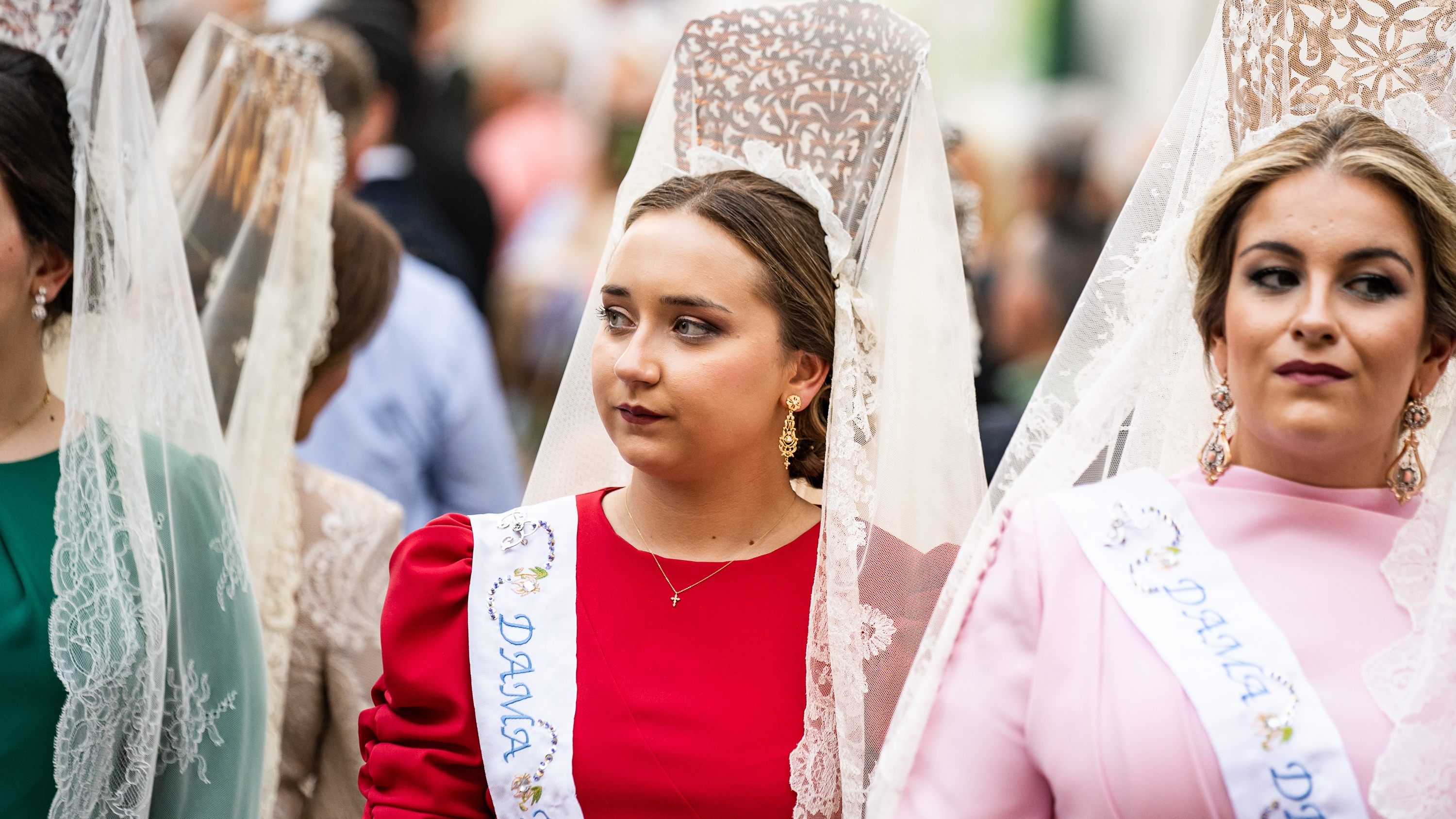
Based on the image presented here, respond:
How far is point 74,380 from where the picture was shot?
7.85 feet

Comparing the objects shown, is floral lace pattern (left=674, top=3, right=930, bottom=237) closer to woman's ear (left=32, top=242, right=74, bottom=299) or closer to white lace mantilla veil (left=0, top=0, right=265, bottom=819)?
white lace mantilla veil (left=0, top=0, right=265, bottom=819)

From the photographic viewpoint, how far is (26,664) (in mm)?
2262

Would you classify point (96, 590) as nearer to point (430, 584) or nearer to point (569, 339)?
point (430, 584)

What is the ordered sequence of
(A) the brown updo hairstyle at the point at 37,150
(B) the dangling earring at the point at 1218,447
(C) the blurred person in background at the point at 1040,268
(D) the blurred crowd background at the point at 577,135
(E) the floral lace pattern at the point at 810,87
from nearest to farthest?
(B) the dangling earring at the point at 1218,447, (A) the brown updo hairstyle at the point at 37,150, (E) the floral lace pattern at the point at 810,87, (D) the blurred crowd background at the point at 577,135, (C) the blurred person in background at the point at 1040,268

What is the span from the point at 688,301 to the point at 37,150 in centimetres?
108

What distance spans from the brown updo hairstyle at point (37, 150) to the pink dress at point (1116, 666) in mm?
1578

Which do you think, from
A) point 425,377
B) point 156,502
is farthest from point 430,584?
point 425,377

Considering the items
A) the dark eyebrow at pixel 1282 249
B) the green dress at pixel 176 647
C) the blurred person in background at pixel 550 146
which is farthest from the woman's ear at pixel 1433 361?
the blurred person in background at pixel 550 146

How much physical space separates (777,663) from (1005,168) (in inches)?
204

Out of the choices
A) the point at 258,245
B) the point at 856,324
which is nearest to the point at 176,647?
the point at 258,245

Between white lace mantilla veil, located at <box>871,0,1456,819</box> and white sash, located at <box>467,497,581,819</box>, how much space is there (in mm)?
498

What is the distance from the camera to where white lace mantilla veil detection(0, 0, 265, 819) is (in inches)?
90.8

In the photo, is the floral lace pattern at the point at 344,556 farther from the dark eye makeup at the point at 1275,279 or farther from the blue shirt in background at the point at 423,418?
the dark eye makeup at the point at 1275,279

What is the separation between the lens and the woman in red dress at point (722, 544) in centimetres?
219
